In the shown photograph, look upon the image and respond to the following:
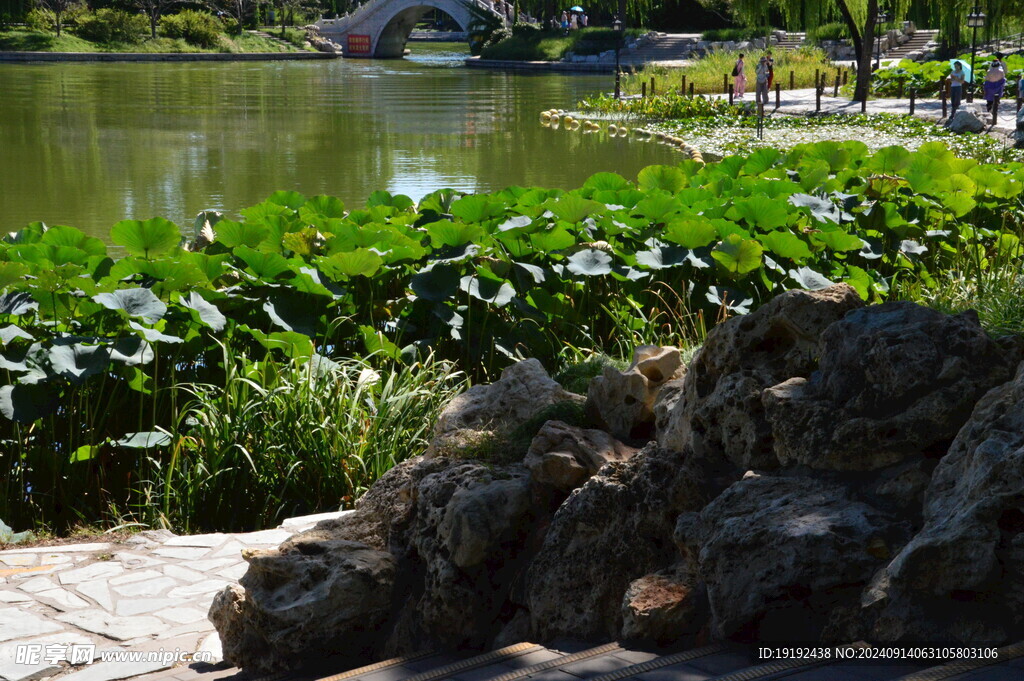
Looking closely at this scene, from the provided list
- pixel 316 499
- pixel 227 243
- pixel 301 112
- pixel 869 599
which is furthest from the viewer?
pixel 301 112

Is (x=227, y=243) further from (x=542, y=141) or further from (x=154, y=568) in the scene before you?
(x=542, y=141)

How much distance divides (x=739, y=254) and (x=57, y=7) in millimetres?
50951

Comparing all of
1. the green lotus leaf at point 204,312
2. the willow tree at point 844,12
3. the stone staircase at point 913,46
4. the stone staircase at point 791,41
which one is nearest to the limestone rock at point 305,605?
the green lotus leaf at point 204,312

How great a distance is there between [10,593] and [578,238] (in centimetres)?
360

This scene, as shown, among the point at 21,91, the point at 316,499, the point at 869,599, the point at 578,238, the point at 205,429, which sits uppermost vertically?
the point at 21,91

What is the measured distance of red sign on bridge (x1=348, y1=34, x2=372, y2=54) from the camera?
55156 mm

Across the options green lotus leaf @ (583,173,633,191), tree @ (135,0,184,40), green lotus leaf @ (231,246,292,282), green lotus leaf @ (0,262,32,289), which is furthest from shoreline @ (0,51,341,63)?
green lotus leaf @ (0,262,32,289)

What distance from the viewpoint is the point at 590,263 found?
5.70 meters

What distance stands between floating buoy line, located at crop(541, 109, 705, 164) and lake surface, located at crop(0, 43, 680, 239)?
1.45ft

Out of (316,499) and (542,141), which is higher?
(542,141)

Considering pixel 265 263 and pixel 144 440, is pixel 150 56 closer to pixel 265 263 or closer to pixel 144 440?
pixel 265 263

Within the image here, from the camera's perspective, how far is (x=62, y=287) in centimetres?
466

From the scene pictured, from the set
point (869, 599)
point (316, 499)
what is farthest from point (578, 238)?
point (869, 599)

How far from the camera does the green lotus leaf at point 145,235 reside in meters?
5.18
